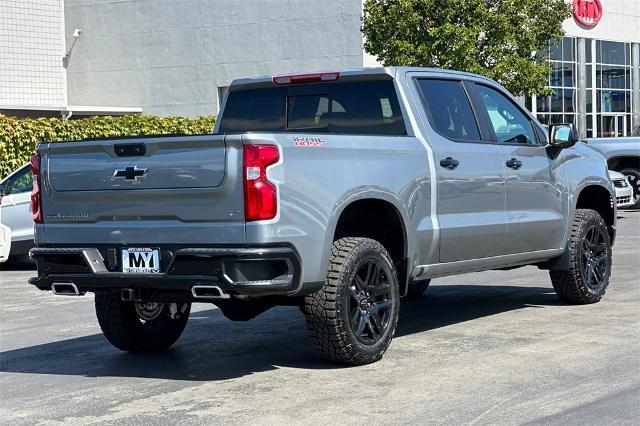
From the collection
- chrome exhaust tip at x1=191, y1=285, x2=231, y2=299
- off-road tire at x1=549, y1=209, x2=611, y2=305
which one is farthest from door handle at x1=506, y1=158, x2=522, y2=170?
chrome exhaust tip at x1=191, y1=285, x2=231, y2=299

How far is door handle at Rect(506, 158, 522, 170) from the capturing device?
9623 millimetres

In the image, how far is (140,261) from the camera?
749cm

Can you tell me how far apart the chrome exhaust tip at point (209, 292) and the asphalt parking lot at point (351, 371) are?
0.59 meters

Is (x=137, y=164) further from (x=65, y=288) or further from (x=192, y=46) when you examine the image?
(x=192, y=46)

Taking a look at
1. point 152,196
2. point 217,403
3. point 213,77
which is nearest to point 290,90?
point 152,196

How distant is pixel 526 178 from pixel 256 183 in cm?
346

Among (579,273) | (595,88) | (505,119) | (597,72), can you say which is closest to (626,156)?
(579,273)

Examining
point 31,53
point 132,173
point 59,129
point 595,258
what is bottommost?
point 595,258

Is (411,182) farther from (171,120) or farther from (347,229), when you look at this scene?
(171,120)

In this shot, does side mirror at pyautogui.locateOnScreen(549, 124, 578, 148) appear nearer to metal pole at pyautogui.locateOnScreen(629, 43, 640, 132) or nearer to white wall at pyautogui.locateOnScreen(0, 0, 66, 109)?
white wall at pyautogui.locateOnScreen(0, 0, 66, 109)

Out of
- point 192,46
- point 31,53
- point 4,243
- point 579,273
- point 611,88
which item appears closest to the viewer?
point 579,273

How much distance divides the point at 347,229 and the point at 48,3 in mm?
33659

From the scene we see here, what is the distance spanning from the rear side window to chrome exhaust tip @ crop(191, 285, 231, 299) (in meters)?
2.57

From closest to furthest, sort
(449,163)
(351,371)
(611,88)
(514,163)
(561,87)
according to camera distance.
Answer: (351,371) → (449,163) → (514,163) → (561,87) → (611,88)
